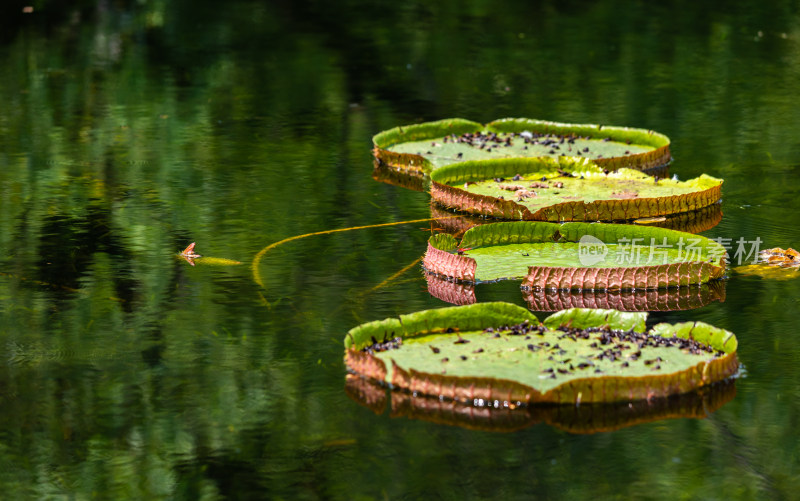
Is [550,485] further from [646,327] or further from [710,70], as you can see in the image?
[710,70]

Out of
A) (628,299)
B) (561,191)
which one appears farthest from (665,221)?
(628,299)

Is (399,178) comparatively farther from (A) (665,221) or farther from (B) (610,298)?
(B) (610,298)

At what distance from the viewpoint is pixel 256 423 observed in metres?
4.97

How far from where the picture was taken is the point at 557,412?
16.1 feet

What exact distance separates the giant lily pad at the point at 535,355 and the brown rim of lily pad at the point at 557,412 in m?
0.03

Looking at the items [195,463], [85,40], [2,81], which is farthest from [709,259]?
[85,40]

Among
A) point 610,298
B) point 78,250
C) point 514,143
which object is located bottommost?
point 78,250

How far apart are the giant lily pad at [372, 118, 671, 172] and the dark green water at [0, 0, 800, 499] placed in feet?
0.96

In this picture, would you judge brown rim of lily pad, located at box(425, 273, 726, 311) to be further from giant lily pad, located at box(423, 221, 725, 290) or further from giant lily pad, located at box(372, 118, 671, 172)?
giant lily pad, located at box(372, 118, 671, 172)

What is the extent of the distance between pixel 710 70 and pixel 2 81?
6183mm

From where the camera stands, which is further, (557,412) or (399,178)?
(399,178)

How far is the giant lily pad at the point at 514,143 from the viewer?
8945mm

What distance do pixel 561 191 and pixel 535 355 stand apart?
2.95 meters

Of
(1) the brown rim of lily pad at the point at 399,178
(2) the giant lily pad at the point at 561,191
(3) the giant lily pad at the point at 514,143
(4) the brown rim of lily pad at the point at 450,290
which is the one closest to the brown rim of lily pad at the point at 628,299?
(4) the brown rim of lily pad at the point at 450,290
